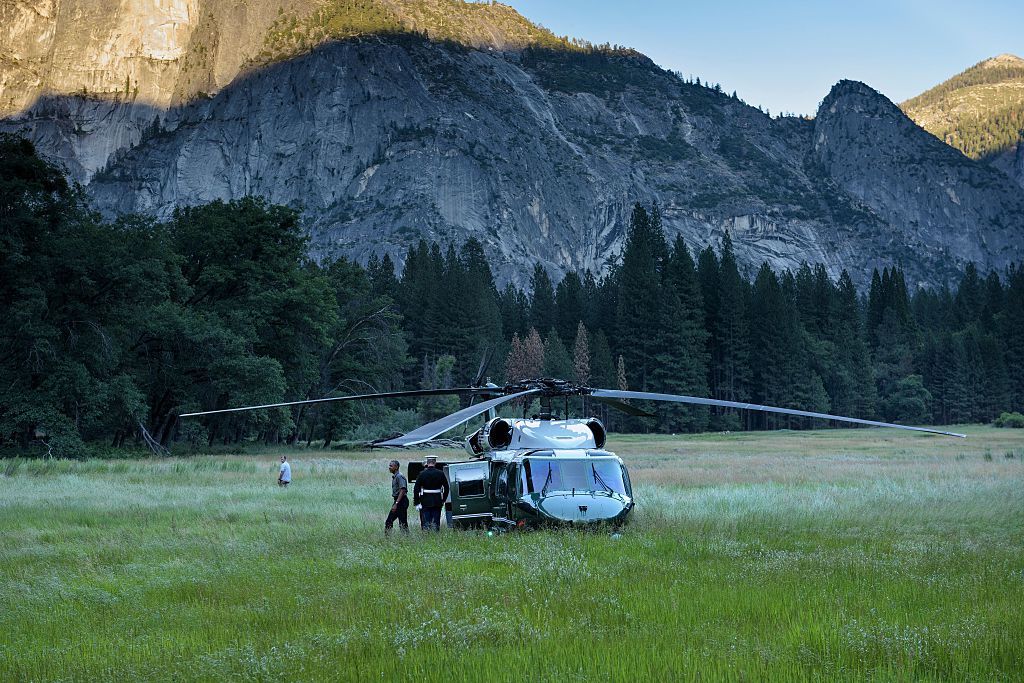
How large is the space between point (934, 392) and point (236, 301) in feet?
284

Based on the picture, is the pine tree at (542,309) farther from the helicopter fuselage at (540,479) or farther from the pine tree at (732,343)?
the helicopter fuselage at (540,479)

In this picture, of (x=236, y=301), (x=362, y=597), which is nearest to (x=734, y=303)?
(x=236, y=301)

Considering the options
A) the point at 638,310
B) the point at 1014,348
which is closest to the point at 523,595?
the point at 638,310

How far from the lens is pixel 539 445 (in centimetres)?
1630

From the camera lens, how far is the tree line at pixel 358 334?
3956 centimetres

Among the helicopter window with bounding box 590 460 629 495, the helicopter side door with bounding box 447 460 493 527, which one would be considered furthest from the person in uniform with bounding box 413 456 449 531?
the helicopter window with bounding box 590 460 629 495

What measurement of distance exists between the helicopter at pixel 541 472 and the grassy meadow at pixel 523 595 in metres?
0.55

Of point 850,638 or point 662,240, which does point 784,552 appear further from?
point 662,240

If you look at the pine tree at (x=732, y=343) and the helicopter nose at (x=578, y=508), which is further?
the pine tree at (x=732, y=343)

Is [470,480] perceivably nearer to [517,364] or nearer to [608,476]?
[608,476]

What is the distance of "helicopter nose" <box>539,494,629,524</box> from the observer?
15156 millimetres

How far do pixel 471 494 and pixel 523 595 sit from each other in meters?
6.54

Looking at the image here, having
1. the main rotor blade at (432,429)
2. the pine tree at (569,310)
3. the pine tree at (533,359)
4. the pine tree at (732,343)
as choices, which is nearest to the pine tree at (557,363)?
the pine tree at (533,359)

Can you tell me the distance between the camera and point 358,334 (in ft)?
213
